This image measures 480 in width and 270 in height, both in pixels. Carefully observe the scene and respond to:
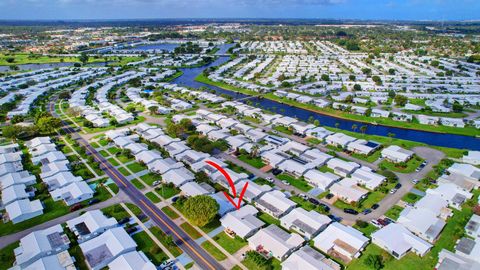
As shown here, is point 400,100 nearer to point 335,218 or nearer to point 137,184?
point 335,218

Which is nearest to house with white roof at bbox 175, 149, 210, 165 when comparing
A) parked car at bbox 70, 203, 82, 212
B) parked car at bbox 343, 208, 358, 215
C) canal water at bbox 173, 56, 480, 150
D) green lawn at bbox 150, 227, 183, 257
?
green lawn at bbox 150, 227, 183, 257

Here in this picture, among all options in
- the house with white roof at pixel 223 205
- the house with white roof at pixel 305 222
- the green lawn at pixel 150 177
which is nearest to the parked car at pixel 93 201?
the green lawn at pixel 150 177

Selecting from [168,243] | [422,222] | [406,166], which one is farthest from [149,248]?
[406,166]

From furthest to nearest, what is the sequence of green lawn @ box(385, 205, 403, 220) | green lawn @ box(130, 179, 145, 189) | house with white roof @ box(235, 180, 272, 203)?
green lawn @ box(130, 179, 145, 189)
house with white roof @ box(235, 180, 272, 203)
green lawn @ box(385, 205, 403, 220)

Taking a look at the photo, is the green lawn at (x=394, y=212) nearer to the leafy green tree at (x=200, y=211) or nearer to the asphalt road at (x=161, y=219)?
the leafy green tree at (x=200, y=211)

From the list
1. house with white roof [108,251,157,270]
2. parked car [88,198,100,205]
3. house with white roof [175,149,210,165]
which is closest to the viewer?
house with white roof [108,251,157,270]

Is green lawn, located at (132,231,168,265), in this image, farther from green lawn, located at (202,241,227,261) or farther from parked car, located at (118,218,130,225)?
green lawn, located at (202,241,227,261)
